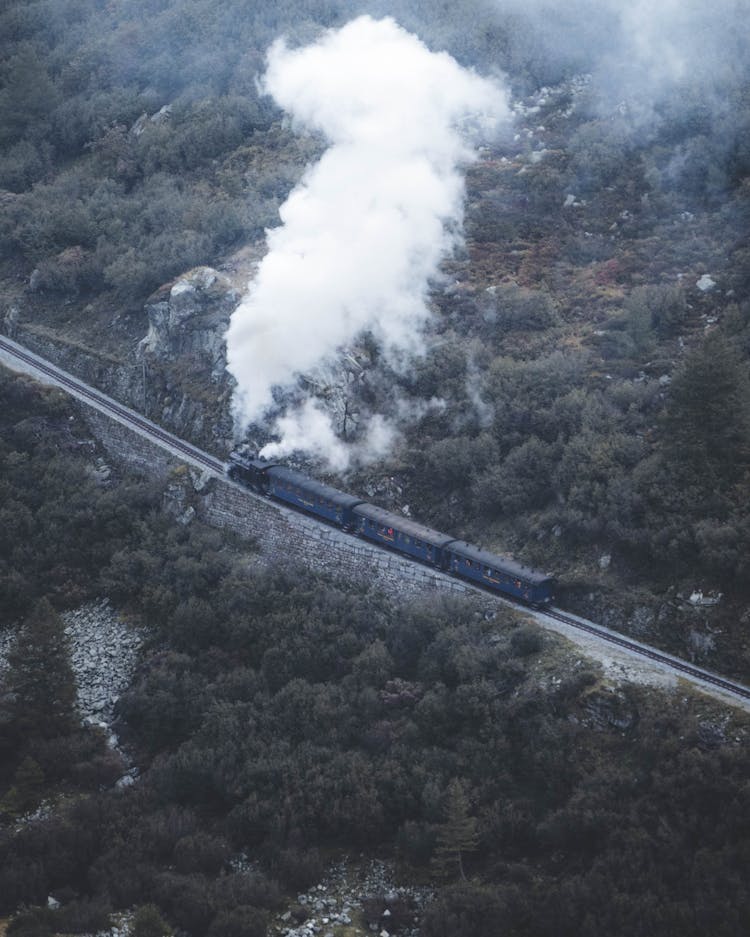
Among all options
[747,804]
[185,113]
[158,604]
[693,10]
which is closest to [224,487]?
[158,604]

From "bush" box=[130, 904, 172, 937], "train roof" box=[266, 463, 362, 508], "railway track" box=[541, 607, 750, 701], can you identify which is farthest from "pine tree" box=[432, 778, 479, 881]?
"train roof" box=[266, 463, 362, 508]

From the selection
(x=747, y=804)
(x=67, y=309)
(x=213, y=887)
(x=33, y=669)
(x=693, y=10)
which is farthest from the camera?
(x=693, y=10)

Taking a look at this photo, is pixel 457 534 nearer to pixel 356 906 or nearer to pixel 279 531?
pixel 279 531

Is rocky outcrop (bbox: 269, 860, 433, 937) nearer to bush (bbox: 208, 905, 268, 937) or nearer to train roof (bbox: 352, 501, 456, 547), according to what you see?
bush (bbox: 208, 905, 268, 937)

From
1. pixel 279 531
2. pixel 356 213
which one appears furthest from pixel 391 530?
pixel 356 213

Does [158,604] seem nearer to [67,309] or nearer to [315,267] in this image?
[315,267]

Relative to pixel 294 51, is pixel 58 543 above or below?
below

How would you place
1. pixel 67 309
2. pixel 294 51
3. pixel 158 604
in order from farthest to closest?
pixel 294 51, pixel 67 309, pixel 158 604
